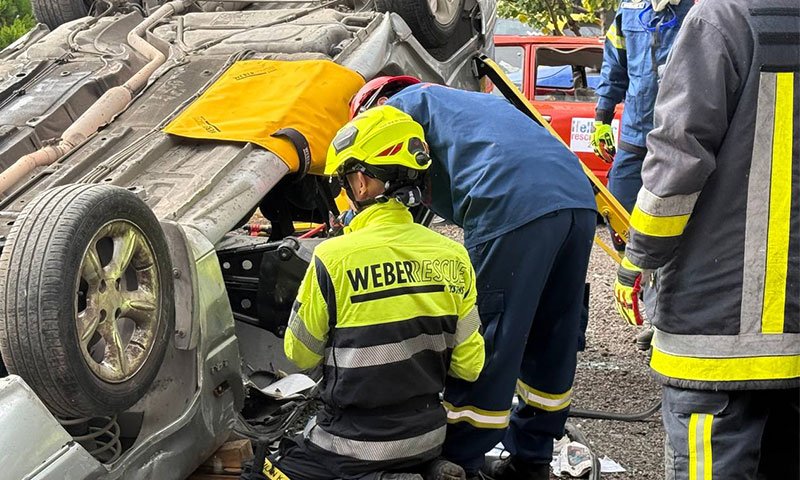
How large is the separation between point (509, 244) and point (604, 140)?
258cm

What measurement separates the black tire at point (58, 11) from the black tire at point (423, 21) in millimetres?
1812

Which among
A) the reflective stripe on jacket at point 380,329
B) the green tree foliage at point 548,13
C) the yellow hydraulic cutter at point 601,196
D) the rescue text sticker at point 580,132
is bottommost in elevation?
the green tree foliage at point 548,13

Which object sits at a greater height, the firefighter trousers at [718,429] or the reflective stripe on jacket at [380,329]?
the reflective stripe on jacket at [380,329]

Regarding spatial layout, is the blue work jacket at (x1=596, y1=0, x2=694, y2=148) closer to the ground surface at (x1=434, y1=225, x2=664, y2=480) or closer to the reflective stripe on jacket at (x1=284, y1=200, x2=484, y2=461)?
the ground surface at (x1=434, y1=225, x2=664, y2=480)

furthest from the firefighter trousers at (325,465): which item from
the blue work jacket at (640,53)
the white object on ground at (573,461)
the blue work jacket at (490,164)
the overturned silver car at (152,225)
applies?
the blue work jacket at (640,53)

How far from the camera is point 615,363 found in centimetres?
513

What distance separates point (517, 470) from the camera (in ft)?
11.4

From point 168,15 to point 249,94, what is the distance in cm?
127

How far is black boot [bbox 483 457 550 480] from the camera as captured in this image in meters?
3.43

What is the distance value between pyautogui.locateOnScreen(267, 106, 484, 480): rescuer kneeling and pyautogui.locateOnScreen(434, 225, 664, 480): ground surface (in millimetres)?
1518

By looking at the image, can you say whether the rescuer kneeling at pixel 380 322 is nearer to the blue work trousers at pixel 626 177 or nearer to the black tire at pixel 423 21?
the black tire at pixel 423 21

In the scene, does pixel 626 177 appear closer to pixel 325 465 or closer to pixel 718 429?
pixel 718 429

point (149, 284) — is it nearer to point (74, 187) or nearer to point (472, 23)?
point (74, 187)

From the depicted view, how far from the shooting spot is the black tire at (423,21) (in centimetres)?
475
